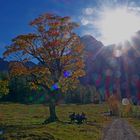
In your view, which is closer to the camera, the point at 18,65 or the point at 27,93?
the point at 18,65

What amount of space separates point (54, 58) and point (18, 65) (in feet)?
19.8

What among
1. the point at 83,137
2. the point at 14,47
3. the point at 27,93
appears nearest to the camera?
the point at 83,137

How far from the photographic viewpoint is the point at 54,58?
59.6 metres

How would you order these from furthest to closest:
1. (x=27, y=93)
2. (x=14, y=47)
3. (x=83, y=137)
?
(x=27, y=93) → (x=14, y=47) → (x=83, y=137)

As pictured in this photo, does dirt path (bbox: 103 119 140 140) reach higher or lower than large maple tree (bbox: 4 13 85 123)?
lower

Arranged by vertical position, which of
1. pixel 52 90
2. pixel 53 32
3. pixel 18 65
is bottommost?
pixel 52 90

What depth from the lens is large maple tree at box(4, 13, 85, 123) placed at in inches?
2322

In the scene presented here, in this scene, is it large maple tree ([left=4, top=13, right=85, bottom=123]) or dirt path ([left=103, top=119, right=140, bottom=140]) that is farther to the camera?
large maple tree ([left=4, top=13, right=85, bottom=123])

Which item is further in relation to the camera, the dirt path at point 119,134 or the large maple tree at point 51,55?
the large maple tree at point 51,55

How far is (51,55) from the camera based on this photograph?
2344 inches

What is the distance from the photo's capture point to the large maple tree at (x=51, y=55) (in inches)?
2322

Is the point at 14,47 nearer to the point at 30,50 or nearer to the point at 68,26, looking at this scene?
the point at 30,50

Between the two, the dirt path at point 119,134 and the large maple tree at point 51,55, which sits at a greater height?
the large maple tree at point 51,55

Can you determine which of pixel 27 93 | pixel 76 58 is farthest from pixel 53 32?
pixel 27 93
